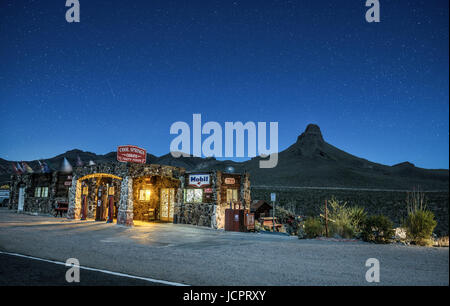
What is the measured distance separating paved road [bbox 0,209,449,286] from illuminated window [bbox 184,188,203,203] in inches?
343

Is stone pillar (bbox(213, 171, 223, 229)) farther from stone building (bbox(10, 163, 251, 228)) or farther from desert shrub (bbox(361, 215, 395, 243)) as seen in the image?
desert shrub (bbox(361, 215, 395, 243))

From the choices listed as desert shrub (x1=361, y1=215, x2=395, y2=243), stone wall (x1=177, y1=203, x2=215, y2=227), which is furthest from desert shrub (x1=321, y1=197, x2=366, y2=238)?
stone wall (x1=177, y1=203, x2=215, y2=227)

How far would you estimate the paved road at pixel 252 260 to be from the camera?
679cm

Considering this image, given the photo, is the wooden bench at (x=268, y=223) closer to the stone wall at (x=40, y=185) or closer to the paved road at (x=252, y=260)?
the paved road at (x=252, y=260)

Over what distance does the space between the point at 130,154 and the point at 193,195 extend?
5.32 meters

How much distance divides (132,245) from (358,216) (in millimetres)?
10264

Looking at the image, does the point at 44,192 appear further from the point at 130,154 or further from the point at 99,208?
the point at 130,154

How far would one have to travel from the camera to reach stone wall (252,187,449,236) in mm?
48875

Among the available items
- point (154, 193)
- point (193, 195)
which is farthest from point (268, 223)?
point (154, 193)

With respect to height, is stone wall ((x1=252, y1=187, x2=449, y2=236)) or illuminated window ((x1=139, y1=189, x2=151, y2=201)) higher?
illuminated window ((x1=139, y1=189, x2=151, y2=201))

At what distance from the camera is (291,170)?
110 meters

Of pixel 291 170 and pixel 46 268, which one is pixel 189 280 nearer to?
Answer: pixel 46 268
